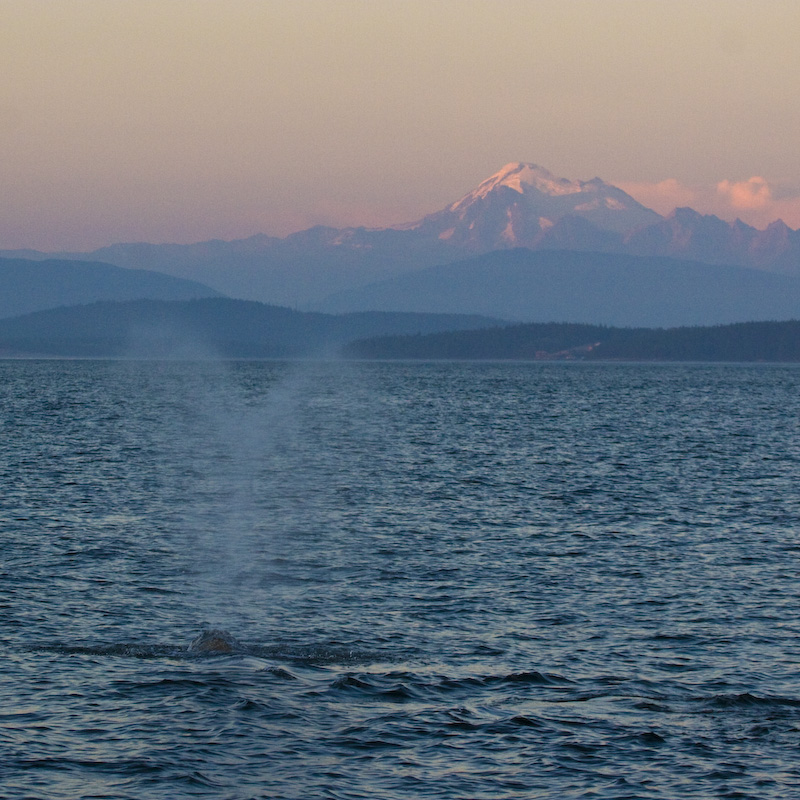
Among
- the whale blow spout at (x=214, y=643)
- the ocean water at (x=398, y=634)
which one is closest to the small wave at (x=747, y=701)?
the ocean water at (x=398, y=634)

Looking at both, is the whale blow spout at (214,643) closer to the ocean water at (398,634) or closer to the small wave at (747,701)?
the ocean water at (398,634)

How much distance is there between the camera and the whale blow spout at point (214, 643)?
29797 mm

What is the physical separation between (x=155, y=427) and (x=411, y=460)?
3992 cm

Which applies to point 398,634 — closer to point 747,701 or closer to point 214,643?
point 214,643

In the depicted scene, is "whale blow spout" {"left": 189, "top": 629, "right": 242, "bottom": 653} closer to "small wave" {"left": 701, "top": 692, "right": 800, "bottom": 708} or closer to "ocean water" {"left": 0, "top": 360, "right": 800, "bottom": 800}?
"ocean water" {"left": 0, "top": 360, "right": 800, "bottom": 800}

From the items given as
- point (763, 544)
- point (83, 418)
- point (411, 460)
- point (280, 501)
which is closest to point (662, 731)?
point (763, 544)

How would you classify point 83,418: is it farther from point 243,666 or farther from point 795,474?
point 243,666

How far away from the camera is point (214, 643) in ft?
98.9

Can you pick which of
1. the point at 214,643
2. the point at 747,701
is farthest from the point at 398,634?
the point at 747,701

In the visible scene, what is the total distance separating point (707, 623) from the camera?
33250mm

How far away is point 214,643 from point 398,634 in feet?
16.1

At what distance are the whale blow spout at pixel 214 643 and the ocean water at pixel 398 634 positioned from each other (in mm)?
90

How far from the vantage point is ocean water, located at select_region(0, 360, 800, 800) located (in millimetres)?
22047

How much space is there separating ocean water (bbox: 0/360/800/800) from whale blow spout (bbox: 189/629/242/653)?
0.30 feet
